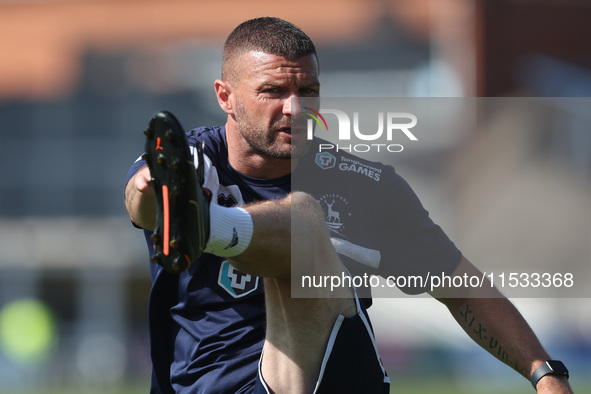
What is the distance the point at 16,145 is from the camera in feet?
51.0

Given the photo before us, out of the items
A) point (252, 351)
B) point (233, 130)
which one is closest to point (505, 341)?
point (252, 351)

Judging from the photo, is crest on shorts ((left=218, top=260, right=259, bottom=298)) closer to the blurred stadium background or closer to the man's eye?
the man's eye

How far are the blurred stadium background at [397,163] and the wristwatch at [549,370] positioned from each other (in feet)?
27.2

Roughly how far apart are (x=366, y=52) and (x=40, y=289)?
7064mm

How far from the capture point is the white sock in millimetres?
2850

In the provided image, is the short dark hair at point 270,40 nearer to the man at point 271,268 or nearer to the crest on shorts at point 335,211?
the man at point 271,268

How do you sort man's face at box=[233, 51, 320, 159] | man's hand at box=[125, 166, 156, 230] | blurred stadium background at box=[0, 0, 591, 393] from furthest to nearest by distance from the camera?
blurred stadium background at box=[0, 0, 591, 393] < man's face at box=[233, 51, 320, 159] < man's hand at box=[125, 166, 156, 230]

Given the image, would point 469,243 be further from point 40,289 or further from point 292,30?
point 292,30

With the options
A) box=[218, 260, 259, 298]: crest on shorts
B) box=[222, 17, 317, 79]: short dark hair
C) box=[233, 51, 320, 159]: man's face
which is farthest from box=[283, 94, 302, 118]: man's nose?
box=[218, 260, 259, 298]: crest on shorts

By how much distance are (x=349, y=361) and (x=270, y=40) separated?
1459 mm

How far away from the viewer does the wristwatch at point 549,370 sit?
11.9 ft

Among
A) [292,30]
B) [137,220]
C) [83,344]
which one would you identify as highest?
[292,30]

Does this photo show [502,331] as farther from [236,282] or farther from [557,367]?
[236,282]

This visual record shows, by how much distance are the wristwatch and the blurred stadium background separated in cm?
829
